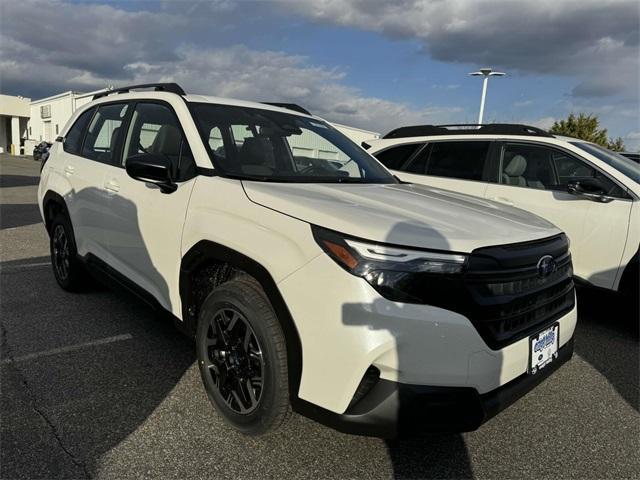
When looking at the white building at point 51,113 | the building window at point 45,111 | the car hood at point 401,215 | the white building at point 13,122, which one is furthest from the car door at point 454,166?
the white building at point 13,122

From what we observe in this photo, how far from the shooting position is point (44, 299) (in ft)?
14.2

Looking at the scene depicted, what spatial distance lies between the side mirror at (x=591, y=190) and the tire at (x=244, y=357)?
3.40 m

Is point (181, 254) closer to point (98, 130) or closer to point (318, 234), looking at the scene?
point (318, 234)

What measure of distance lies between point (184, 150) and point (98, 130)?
1.69 m

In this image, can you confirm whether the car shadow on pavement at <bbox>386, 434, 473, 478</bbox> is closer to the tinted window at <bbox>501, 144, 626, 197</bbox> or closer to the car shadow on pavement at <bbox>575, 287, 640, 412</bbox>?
the car shadow on pavement at <bbox>575, 287, 640, 412</bbox>

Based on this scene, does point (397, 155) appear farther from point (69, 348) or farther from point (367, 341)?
point (367, 341)

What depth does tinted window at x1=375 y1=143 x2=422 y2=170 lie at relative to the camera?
582 centimetres

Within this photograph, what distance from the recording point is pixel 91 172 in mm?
3816

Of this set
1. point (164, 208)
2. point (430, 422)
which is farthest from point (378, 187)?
point (430, 422)

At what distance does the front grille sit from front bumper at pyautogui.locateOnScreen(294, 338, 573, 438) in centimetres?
27

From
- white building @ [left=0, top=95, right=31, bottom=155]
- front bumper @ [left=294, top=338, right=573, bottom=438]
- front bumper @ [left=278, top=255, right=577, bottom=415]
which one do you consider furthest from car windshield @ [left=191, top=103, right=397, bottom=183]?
white building @ [left=0, top=95, right=31, bottom=155]

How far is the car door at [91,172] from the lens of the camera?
3.66m

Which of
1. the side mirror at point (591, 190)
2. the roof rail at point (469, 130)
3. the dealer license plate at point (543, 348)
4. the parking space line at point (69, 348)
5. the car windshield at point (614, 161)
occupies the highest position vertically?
the roof rail at point (469, 130)

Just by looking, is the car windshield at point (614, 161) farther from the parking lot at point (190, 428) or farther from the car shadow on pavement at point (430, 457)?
the car shadow on pavement at point (430, 457)
